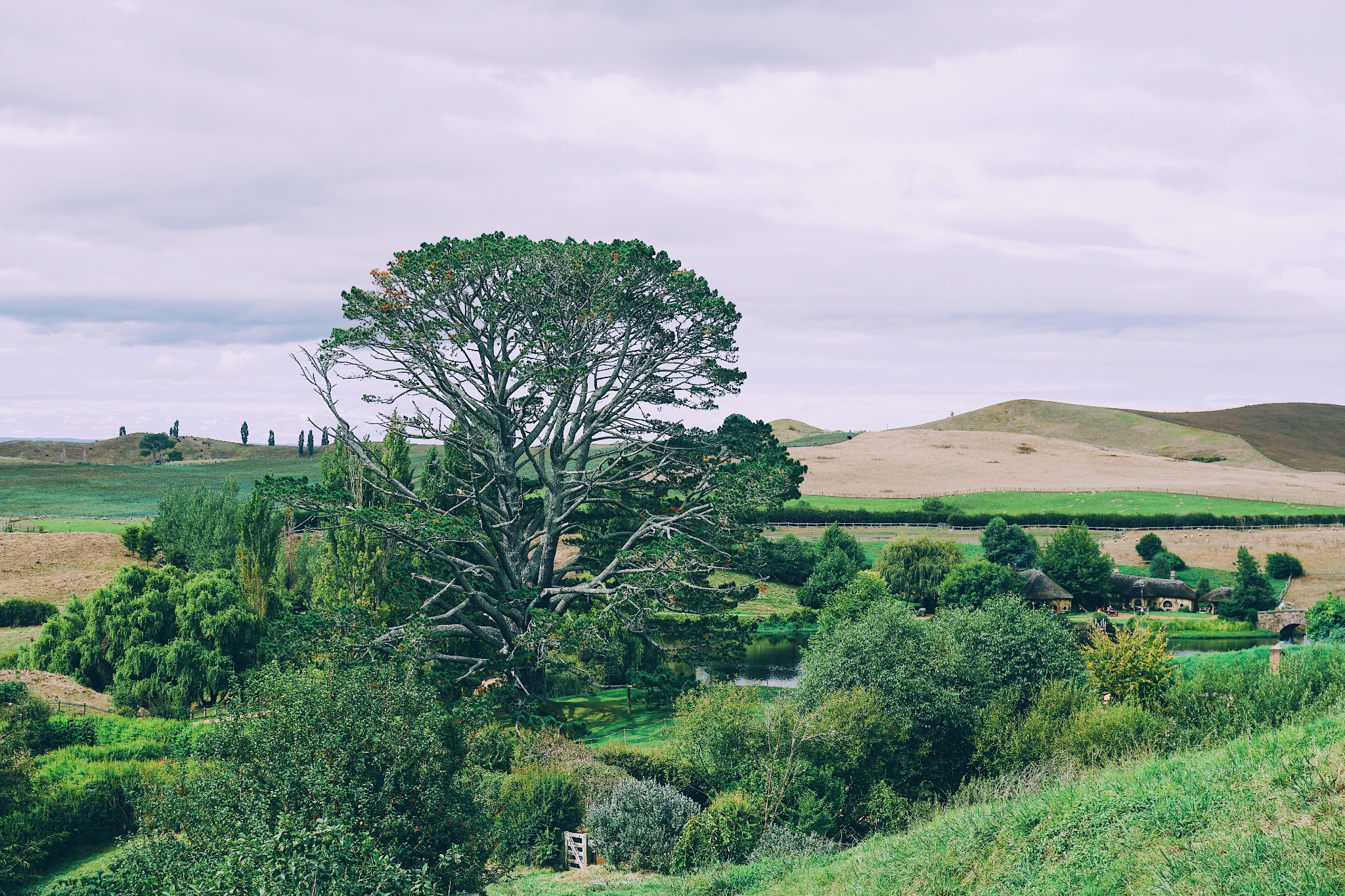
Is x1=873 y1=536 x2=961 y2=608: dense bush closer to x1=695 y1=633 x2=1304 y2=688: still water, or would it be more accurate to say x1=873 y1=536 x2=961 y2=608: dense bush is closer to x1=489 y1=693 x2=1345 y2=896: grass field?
x1=695 y1=633 x2=1304 y2=688: still water

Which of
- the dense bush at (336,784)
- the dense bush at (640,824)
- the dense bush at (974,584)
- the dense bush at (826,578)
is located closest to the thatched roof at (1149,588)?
the dense bush at (974,584)

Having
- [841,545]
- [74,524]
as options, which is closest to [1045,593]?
[841,545]

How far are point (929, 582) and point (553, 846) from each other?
54537 millimetres

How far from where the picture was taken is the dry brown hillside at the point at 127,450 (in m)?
174

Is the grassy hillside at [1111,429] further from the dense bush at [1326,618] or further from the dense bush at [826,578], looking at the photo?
the dense bush at [826,578]

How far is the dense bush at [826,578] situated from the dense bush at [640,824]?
163ft

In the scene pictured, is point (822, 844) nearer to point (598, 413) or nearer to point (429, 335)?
point (598, 413)

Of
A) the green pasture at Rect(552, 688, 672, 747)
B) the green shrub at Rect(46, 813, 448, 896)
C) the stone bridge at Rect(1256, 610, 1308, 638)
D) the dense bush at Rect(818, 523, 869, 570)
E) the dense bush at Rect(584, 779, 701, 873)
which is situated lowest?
the stone bridge at Rect(1256, 610, 1308, 638)

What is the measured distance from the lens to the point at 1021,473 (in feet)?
389

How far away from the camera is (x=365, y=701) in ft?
50.8

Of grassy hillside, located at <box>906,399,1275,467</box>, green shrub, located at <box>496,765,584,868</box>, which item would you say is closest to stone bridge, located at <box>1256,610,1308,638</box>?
green shrub, located at <box>496,765,584,868</box>

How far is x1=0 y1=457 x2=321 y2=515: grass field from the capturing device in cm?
10362

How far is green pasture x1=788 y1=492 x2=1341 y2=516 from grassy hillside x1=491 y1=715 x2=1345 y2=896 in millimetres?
81778

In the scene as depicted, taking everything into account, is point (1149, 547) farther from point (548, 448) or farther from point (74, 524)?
point (74, 524)
